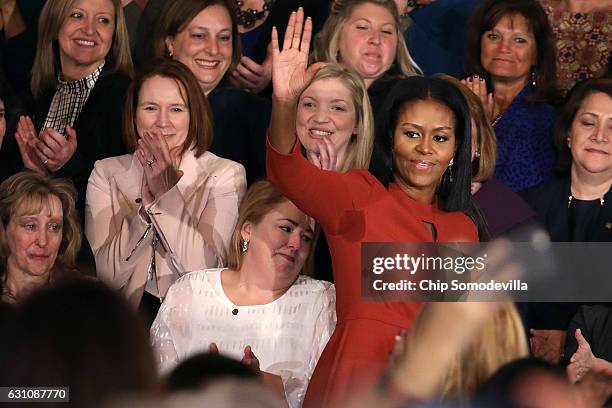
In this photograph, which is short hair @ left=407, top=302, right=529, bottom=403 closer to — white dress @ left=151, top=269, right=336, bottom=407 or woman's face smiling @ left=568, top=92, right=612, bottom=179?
white dress @ left=151, top=269, right=336, bottom=407

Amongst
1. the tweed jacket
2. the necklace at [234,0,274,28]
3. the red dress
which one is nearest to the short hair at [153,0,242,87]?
the necklace at [234,0,274,28]

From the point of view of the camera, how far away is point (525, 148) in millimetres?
4691

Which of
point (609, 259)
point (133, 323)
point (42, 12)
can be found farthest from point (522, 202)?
point (133, 323)

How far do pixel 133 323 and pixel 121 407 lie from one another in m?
0.12

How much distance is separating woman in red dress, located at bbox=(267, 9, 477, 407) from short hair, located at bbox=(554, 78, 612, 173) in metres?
0.94

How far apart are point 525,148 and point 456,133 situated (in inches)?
41.4

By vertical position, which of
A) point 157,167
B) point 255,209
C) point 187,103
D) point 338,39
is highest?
point 338,39

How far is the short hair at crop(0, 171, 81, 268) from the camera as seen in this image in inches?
166

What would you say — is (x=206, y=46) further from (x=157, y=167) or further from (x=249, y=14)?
(x=157, y=167)

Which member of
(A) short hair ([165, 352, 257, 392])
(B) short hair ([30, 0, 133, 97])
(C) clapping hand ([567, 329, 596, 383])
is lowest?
(C) clapping hand ([567, 329, 596, 383])

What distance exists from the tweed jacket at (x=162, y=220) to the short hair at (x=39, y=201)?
0.45 ft

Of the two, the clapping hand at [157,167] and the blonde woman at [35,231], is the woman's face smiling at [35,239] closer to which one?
the blonde woman at [35,231]

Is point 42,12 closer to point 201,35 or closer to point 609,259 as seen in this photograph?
point 201,35

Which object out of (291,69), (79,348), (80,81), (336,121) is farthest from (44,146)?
(79,348)
